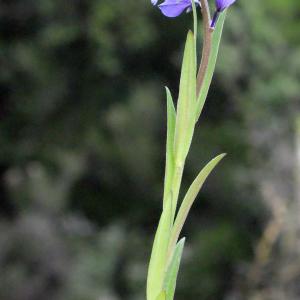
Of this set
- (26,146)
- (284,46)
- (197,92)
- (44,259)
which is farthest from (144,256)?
(197,92)

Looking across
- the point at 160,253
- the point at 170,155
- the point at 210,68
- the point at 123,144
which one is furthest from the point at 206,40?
the point at 123,144

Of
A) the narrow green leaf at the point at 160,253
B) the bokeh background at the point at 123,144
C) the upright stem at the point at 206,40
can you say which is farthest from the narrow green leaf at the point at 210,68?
the bokeh background at the point at 123,144

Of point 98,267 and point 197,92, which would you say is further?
point 98,267

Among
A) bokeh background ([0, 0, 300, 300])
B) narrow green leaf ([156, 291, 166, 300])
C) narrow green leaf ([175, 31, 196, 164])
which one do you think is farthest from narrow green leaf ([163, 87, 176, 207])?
bokeh background ([0, 0, 300, 300])

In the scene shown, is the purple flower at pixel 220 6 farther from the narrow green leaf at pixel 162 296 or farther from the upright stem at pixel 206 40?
the narrow green leaf at pixel 162 296

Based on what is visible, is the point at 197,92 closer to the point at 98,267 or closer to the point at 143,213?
the point at 98,267
